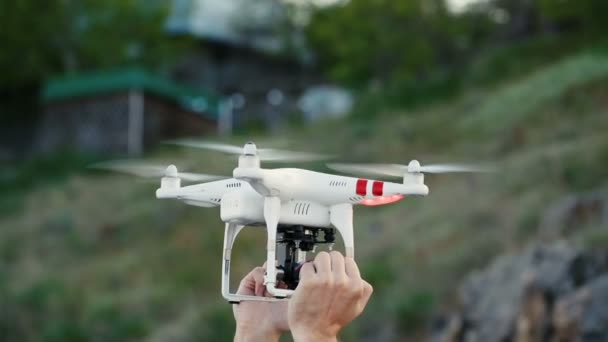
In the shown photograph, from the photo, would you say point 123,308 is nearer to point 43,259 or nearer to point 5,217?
point 43,259

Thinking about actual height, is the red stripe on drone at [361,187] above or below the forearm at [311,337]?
above

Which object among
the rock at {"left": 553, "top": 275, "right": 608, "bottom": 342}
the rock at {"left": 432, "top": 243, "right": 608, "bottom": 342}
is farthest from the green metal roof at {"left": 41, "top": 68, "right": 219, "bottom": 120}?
the rock at {"left": 553, "top": 275, "right": 608, "bottom": 342}

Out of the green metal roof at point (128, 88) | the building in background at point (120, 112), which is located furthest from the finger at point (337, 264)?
the green metal roof at point (128, 88)

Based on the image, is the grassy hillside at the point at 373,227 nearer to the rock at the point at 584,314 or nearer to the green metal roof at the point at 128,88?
the rock at the point at 584,314

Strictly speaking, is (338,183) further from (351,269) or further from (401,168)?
(351,269)

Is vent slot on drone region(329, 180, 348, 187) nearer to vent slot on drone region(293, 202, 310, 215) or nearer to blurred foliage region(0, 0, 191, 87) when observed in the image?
vent slot on drone region(293, 202, 310, 215)

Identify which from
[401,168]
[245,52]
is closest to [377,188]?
[401,168]
